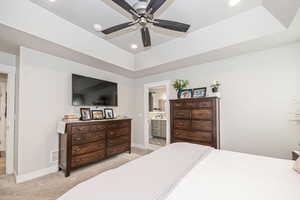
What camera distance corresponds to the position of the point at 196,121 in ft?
9.78

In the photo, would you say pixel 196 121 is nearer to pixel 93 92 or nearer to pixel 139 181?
pixel 139 181

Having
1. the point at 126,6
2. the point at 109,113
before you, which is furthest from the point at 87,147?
the point at 126,6

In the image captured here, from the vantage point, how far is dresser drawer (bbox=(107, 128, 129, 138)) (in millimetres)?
3336

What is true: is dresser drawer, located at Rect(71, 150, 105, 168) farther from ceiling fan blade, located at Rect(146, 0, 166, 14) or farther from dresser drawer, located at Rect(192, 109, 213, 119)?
ceiling fan blade, located at Rect(146, 0, 166, 14)

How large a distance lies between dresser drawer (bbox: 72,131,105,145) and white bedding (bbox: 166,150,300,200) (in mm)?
2301

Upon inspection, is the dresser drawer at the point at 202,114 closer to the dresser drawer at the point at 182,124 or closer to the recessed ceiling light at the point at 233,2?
the dresser drawer at the point at 182,124

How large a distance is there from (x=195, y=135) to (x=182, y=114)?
532 millimetres

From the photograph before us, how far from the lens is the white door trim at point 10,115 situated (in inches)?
108

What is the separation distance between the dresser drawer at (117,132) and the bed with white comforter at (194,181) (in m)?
2.04

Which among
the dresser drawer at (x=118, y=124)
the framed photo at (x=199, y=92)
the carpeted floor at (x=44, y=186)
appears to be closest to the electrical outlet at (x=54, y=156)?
the carpeted floor at (x=44, y=186)

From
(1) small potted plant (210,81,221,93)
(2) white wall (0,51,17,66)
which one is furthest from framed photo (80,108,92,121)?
(1) small potted plant (210,81,221,93)

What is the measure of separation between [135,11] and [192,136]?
8.40 feet

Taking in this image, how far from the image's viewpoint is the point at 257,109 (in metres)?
2.73

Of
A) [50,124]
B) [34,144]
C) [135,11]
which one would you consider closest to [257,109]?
[135,11]
